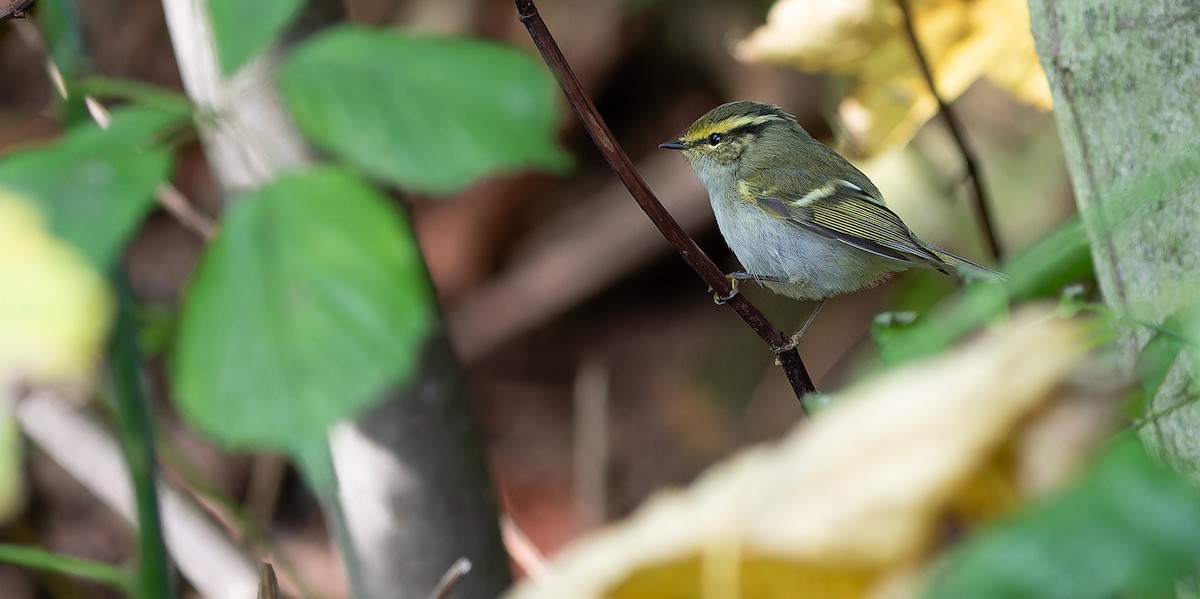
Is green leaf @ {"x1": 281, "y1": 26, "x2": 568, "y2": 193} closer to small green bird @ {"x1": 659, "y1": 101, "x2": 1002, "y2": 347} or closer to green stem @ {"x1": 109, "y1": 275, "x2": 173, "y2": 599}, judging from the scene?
green stem @ {"x1": 109, "y1": 275, "x2": 173, "y2": 599}

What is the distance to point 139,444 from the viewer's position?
4.07ft

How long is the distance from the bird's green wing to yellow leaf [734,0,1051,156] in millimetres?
440

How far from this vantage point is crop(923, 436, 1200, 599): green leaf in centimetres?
31

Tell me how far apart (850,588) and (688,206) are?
355cm

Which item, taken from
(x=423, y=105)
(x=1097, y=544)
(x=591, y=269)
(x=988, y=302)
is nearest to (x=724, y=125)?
(x=423, y=105)

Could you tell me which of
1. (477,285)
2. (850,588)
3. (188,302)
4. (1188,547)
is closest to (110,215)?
(188,302)

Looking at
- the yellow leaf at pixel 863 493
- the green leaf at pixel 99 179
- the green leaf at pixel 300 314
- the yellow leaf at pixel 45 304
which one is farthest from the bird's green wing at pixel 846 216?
the yellow leaf at pixel 863 493

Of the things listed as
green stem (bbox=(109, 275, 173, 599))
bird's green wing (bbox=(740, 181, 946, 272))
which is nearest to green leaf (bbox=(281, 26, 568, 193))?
green stem (bbox=(109, 275, 173, 599))

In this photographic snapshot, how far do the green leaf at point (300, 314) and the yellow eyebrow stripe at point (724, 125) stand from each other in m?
1.41

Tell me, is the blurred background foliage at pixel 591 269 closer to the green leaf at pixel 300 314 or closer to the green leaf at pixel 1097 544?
the green leaf at pixel 300 314

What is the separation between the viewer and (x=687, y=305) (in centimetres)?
425

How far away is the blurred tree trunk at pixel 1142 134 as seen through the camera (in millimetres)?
989

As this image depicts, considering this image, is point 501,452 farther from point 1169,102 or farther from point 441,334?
point 1169,102

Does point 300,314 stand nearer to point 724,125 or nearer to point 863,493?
point 863,493
